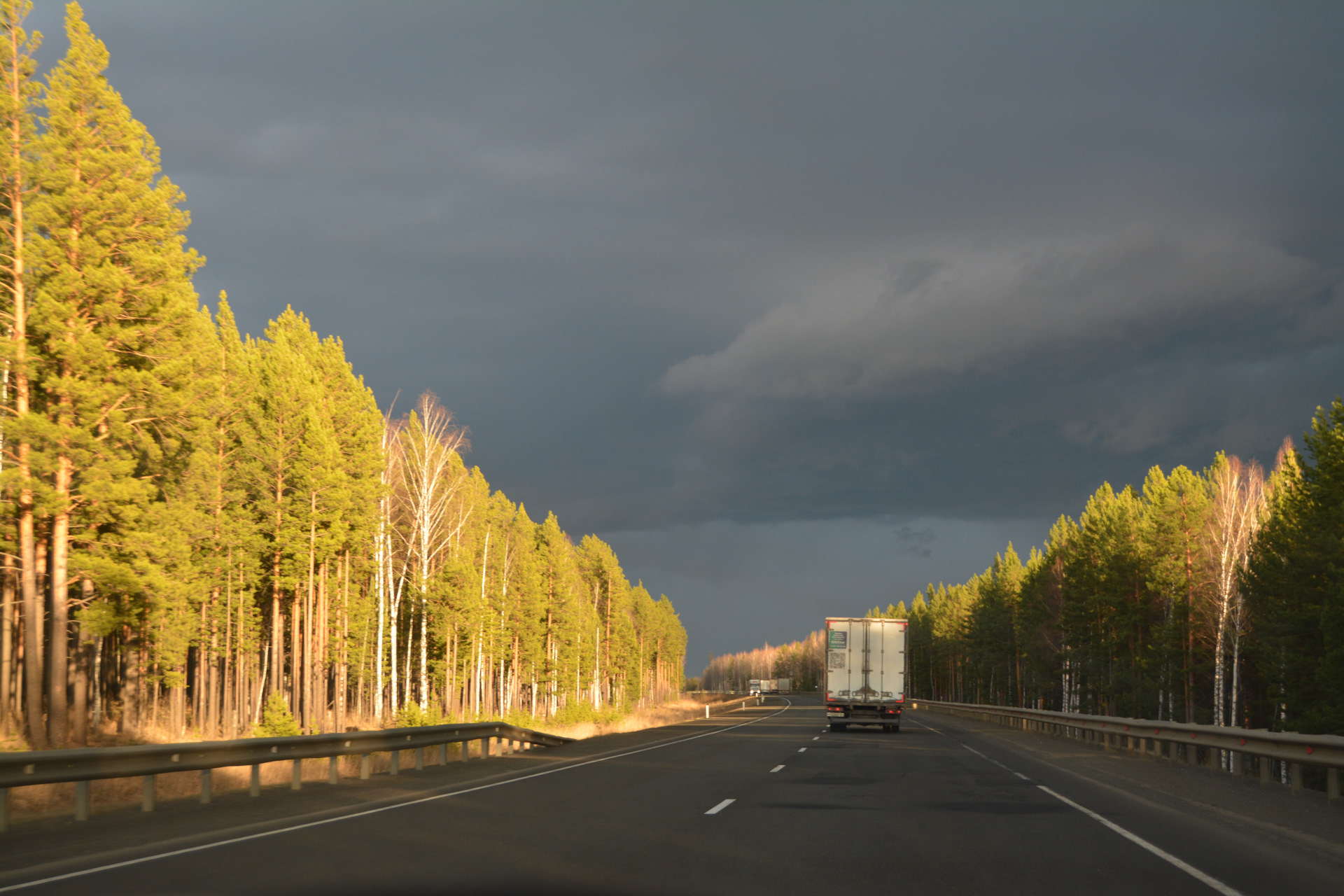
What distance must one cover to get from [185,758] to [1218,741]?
18326mm

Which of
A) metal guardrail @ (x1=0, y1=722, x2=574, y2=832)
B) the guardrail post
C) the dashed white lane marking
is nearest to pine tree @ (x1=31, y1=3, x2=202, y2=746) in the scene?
metal guardrail @ (x1=0, y1=722, x2=574, y2=832)

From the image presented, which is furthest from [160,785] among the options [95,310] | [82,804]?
[95,310]

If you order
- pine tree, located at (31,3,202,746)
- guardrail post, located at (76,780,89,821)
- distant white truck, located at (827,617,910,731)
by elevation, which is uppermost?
pine tree, located at (31,3,202,746)

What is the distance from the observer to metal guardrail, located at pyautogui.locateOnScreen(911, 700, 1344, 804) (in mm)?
14742

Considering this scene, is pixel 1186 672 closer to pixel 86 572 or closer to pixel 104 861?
pixel 86 572

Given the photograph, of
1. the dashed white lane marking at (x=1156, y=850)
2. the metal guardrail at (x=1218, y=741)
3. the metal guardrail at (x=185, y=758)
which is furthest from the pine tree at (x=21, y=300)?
the metal guardrail at (x=1218, y=741)

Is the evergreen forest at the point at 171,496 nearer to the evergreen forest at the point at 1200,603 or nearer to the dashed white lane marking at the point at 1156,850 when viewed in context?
the dashed white lane marking at the point at 1156,850

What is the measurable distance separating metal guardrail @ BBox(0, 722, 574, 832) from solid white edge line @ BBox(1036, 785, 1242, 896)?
10538 millimetres

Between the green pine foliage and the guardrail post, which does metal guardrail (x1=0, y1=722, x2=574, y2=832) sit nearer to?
the guardrail post

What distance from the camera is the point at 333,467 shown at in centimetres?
4262

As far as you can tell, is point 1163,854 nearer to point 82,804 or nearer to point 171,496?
point 82,804

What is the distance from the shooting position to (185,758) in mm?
13406

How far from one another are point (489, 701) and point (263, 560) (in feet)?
99.3

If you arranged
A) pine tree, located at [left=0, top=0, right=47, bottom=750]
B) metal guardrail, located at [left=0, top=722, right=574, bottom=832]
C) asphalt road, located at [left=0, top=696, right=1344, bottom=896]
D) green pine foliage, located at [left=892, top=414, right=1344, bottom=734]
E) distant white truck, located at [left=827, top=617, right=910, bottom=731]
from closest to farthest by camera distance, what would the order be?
asphalt road, located at [left=0, top=696, right=1344, bottom=896], metal guardrail, located at [left=0, top=722, right=574, bottom=832], pine tree, located at [left=0, top=0, right=47, bottom=750], distant white truck, located at [left=827, top=617, right=910, bottom=731], green pine foliage, located at [left=892, top=414, right=1344, bottom=734]
